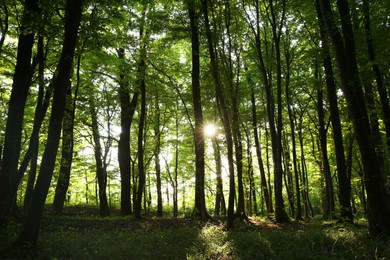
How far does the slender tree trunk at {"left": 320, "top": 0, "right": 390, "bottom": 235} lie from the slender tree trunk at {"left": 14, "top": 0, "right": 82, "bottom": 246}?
7.27 metres

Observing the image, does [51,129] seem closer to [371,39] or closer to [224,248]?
[224,248]

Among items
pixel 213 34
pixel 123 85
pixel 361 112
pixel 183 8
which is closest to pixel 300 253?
pixel 361 112

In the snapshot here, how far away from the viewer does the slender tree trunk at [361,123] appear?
24.3 feet

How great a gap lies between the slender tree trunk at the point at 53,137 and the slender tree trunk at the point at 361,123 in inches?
286

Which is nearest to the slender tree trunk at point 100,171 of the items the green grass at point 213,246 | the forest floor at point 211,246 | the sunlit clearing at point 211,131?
the sunlit clearing at point 211,131

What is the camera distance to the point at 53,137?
813 centimetres

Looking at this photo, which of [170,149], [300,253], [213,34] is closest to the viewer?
[300,253]

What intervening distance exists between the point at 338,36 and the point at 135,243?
27.5 ft

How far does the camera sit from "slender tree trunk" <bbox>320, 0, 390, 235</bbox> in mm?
7406

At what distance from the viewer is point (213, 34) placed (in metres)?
12.4

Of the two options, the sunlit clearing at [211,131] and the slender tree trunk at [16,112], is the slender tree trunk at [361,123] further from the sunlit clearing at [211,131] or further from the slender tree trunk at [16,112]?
the slender tree trunk at [16,112]

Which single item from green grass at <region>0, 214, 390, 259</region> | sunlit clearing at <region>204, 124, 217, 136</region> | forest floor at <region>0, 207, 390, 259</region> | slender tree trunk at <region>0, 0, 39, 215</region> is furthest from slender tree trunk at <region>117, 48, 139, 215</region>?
forest floor at <region>0, 207, 390, 259</region>

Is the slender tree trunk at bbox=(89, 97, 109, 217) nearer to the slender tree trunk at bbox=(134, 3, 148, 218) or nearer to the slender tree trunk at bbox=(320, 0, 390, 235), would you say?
the slender tree trunk at bbox=(134, 3, 148, 218)

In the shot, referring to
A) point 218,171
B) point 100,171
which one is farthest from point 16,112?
point 218,171
